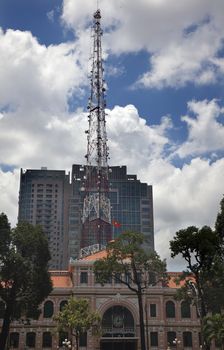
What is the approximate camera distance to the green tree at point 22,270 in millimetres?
56031

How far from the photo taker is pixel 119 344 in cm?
7319

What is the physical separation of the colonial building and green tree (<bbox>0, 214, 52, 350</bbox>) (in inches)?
584

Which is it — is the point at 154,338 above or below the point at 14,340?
above

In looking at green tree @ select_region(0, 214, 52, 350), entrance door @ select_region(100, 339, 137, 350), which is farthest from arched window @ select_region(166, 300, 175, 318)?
green tree @ select_region(0, 214, 52, 350)

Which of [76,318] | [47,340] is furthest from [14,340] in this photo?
[76,318]

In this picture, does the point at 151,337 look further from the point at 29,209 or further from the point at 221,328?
the point at 29,209

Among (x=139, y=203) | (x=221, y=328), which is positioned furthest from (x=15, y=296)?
(x=139, y=203)

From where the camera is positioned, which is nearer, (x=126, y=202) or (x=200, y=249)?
(x=200, y=249)

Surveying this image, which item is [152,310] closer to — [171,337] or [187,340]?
[171,337]

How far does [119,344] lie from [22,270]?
83.8 ft

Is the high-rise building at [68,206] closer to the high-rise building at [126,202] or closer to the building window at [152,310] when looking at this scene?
the high-rise building at [126,202]

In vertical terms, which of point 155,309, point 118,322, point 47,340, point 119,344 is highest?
point 155,309

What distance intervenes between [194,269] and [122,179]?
150m

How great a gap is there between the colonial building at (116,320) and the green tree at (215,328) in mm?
28975
